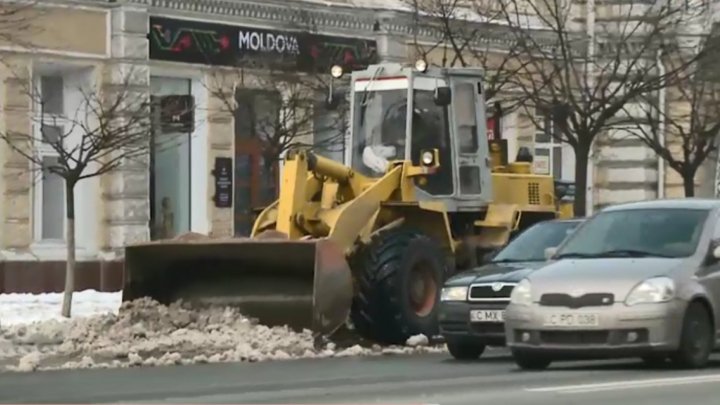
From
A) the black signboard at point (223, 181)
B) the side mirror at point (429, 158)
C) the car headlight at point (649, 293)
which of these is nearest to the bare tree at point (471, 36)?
the black signboard at point (223, 181)

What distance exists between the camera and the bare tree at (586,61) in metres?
33.5

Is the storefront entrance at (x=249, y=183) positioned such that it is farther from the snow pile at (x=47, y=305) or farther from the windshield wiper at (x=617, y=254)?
the windshield wiper at (x=617, y=254)

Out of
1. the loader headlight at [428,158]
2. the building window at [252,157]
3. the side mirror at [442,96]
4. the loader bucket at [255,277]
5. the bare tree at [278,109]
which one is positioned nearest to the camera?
the loader bucket at [255,277]

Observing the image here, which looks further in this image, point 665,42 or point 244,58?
point 665,42

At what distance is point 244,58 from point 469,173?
10.9m

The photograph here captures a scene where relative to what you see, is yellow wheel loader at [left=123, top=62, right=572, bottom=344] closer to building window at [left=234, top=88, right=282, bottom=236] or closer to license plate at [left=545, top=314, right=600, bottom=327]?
license plate at [left=545, top=314, right=600, bottom=327]

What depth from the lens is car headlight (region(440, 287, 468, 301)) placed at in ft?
67.4

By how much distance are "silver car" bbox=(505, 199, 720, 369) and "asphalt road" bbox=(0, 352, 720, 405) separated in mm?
258

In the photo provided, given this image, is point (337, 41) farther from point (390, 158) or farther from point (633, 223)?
point (633, 223)

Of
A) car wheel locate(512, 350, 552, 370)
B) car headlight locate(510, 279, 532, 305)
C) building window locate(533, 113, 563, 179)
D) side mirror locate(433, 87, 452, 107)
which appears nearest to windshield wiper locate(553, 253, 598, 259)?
→ car headlight locate(510, 279, 532, 305)

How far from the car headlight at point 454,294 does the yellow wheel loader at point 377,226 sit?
53.5 inches

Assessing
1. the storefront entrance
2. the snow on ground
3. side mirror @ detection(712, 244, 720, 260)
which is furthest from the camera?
the storefront entrance

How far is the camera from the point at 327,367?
19812 mm

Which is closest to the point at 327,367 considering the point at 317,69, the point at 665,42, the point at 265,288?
the point at 265,288
